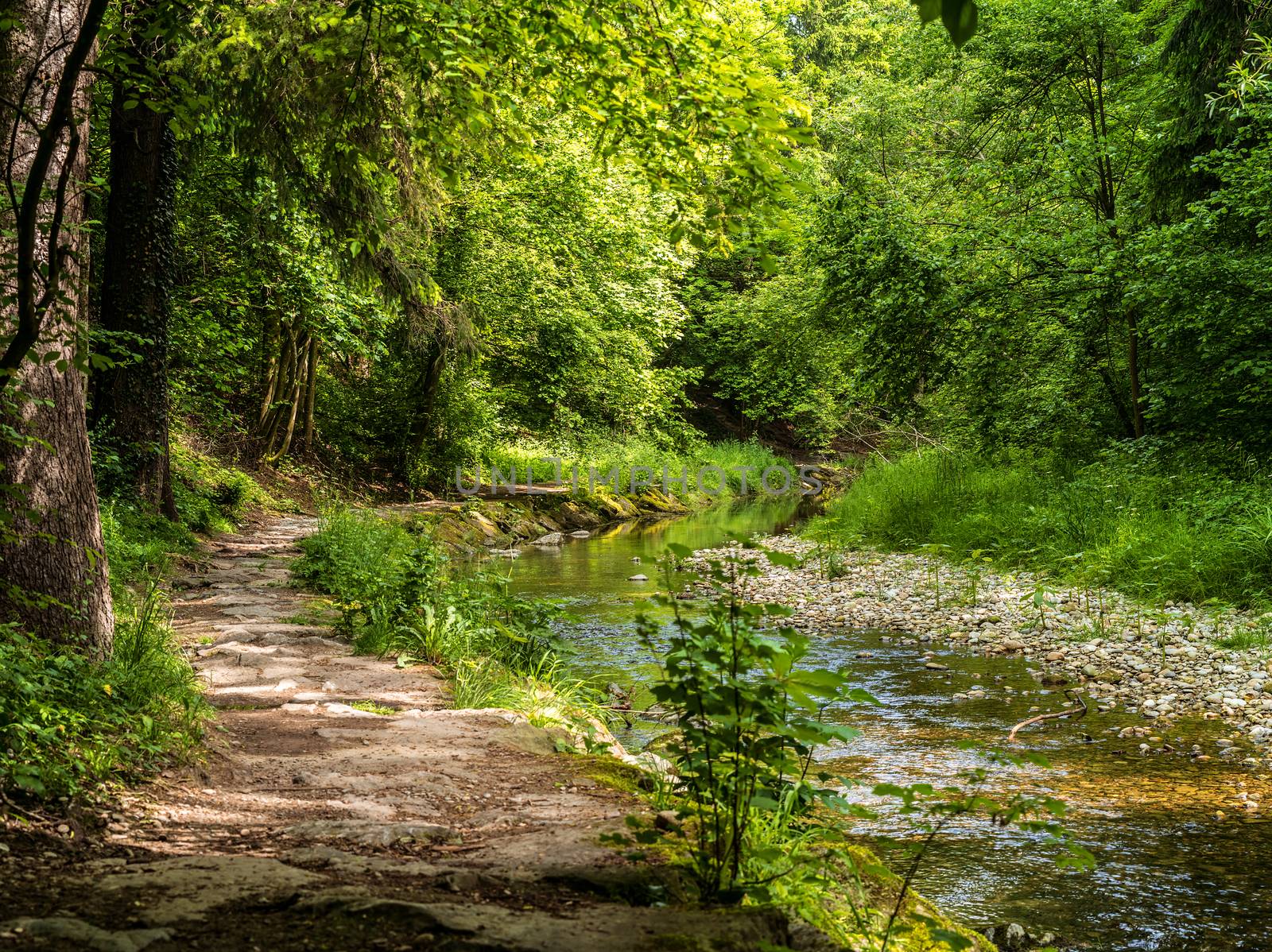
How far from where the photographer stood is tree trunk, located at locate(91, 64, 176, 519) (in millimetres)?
8859

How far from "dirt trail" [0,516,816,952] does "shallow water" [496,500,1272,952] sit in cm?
91

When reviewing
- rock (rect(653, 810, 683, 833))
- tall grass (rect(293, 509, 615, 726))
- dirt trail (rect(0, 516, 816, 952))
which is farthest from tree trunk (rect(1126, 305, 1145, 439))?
rock (rect(653, 810, 683, 833))

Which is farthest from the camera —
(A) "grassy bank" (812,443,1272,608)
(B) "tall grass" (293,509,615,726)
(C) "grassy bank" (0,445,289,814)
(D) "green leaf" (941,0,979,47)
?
(A) "grassy bank" (812,443,1272,608)

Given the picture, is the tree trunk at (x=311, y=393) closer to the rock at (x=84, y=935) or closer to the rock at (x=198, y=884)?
the rock at (x=198, y=884)

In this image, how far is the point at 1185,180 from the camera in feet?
35.9

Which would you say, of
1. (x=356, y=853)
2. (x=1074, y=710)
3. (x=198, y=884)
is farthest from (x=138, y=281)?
(x=1074, y=710)

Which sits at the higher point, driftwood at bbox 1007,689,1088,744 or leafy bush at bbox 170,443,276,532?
leafy bush at bbox 170,443,276,532

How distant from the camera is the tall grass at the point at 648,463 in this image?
20.8 m

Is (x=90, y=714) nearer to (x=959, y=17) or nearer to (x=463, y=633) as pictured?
(x=463, y=633)

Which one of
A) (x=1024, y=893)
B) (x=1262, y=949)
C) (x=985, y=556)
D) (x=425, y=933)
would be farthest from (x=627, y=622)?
(x=425, y=933)

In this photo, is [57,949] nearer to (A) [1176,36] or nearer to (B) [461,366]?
(A) [1176,36]

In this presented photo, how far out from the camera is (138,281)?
894 cm

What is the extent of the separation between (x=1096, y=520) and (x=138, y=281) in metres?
10.1

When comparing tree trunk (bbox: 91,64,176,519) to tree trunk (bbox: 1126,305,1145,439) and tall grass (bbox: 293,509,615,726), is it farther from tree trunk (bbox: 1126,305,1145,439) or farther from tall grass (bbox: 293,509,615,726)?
tree trunk (bbox: 1126,305,1145,439)
